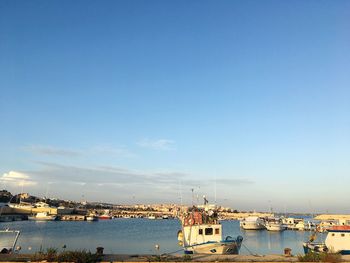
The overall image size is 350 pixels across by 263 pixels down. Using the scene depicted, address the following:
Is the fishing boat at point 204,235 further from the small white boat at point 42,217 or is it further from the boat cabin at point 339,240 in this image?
the small white boat at point 42,217

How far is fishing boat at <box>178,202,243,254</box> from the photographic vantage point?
3309 centimetres

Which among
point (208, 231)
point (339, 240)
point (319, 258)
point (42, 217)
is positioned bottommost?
point (42, 217)

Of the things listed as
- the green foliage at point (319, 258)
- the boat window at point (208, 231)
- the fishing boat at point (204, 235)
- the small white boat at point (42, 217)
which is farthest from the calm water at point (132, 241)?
the small white boat at point (42, 217)

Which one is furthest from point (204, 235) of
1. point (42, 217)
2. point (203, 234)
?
point (42, 217)

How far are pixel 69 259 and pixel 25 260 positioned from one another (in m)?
2.75

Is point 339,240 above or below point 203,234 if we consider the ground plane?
below

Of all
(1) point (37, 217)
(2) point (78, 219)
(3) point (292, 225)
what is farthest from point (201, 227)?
(2) point (78, 219)

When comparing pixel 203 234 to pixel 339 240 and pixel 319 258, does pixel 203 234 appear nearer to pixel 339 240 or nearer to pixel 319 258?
pixel 339 240

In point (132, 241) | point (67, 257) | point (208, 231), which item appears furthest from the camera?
point (132, 241)

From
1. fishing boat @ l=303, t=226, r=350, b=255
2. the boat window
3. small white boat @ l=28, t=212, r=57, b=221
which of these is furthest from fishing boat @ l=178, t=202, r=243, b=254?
small white boat @ l=28, t=212, r=57, b=221

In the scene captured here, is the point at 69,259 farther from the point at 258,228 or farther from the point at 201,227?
the point at 258,228

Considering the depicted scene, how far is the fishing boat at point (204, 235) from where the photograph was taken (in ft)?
109

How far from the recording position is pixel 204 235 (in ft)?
116

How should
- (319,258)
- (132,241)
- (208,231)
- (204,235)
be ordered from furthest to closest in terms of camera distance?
(132,241), (208,231), (204,235), (319,258)
